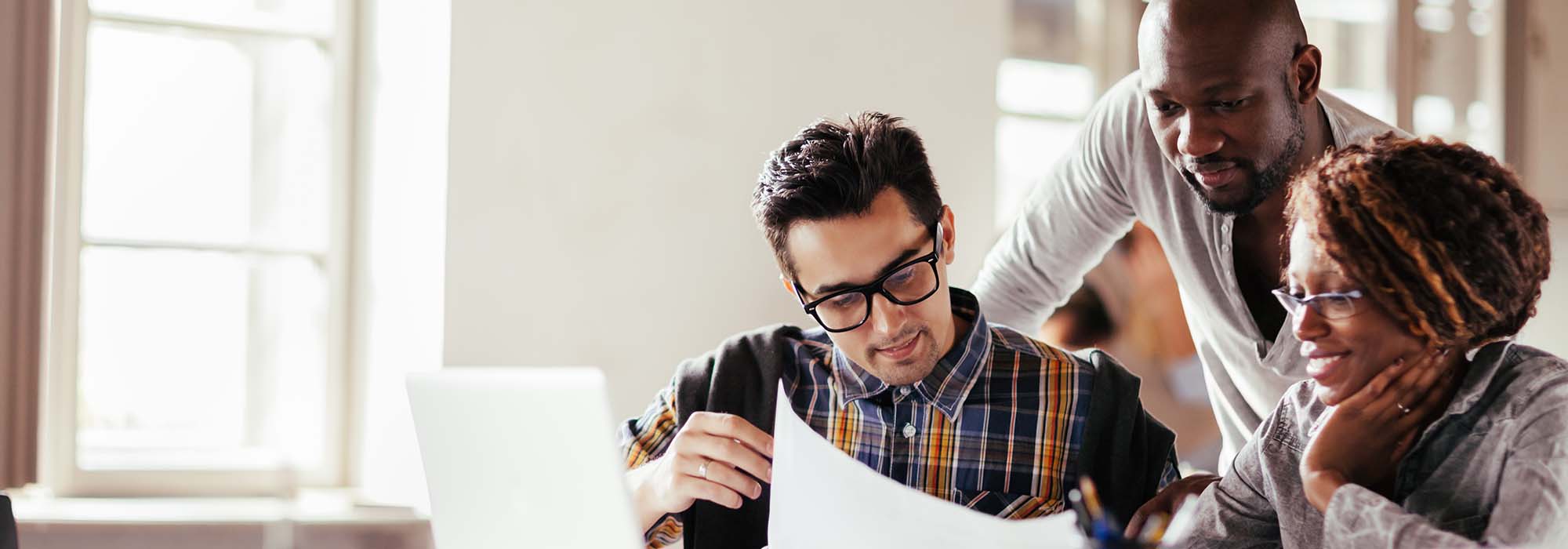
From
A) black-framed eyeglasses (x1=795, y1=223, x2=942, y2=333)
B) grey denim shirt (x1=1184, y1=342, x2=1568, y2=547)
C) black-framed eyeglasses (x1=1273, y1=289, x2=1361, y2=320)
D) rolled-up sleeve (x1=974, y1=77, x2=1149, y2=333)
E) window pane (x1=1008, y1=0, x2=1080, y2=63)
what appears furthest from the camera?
window pane (x1=1008, y1=0, x2=1080, y2=63)

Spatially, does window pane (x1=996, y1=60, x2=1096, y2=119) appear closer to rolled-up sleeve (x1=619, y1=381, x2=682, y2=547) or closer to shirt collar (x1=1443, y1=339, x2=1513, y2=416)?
rolled-up sleeve (x1=619, y1=381, x2=682, y2=547)

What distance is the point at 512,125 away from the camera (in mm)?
2482

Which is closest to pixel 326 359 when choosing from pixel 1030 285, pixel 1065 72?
pixel 1030 285

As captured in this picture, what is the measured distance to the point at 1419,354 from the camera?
106 centimetres

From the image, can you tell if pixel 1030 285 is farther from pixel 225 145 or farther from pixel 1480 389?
pixel 225 145

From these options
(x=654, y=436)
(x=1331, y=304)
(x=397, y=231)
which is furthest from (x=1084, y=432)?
(x=397, y=231)

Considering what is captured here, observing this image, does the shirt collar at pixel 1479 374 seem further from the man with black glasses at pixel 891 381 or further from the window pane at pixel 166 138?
the window pane at pixel 166 138

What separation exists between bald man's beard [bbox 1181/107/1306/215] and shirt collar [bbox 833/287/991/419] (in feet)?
0.90

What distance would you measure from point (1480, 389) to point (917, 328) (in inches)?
20.6

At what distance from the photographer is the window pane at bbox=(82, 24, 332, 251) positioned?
2664mm

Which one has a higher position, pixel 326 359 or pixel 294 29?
pixel 294 29

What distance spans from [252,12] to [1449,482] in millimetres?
2467

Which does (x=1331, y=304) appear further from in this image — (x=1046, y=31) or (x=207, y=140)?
(x=1046, y=31)

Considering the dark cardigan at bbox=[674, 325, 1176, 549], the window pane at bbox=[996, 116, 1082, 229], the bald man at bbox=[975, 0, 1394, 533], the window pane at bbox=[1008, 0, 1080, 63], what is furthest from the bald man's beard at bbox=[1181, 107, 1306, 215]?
the window pane at bbox=[1008, 0, 1080, 63]
